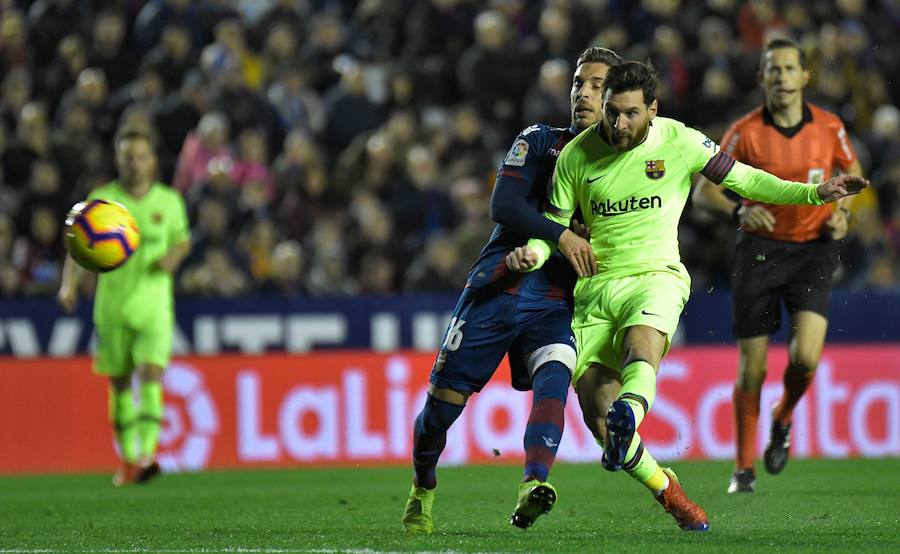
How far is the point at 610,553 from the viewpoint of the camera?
638cm

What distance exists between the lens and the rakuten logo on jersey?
7.05 meters

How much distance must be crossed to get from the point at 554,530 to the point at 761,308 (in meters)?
2.58

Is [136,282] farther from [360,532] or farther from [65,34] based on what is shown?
[65,34]

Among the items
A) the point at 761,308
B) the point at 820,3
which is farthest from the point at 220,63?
the point at 761,308

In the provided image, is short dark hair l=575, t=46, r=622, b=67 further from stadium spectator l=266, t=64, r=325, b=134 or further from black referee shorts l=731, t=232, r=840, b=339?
stadium spectator l=266, t=64, r=325, b=134

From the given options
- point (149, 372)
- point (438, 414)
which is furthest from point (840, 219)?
point (149, 372)

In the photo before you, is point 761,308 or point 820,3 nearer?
point 761,308

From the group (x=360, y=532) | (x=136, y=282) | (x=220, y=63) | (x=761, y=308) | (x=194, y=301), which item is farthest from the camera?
(x=220, y=63)

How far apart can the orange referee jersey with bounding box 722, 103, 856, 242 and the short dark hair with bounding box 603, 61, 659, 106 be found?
2.51 metres

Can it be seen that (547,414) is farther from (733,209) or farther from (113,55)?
(113,55)

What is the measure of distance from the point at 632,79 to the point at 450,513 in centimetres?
283

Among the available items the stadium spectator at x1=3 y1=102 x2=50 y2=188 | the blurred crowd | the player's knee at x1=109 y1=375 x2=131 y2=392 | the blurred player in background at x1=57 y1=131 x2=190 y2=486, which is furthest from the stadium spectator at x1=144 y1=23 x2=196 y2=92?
the player's knee at x1=109 y1=375 x2=131 y2=392

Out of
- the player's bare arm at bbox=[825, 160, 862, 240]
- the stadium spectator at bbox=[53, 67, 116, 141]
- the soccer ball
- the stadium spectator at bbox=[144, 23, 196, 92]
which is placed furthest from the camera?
the stadium spectator at bbox=[144, 23, 196, 92]

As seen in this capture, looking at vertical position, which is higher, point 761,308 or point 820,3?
point 820,3
